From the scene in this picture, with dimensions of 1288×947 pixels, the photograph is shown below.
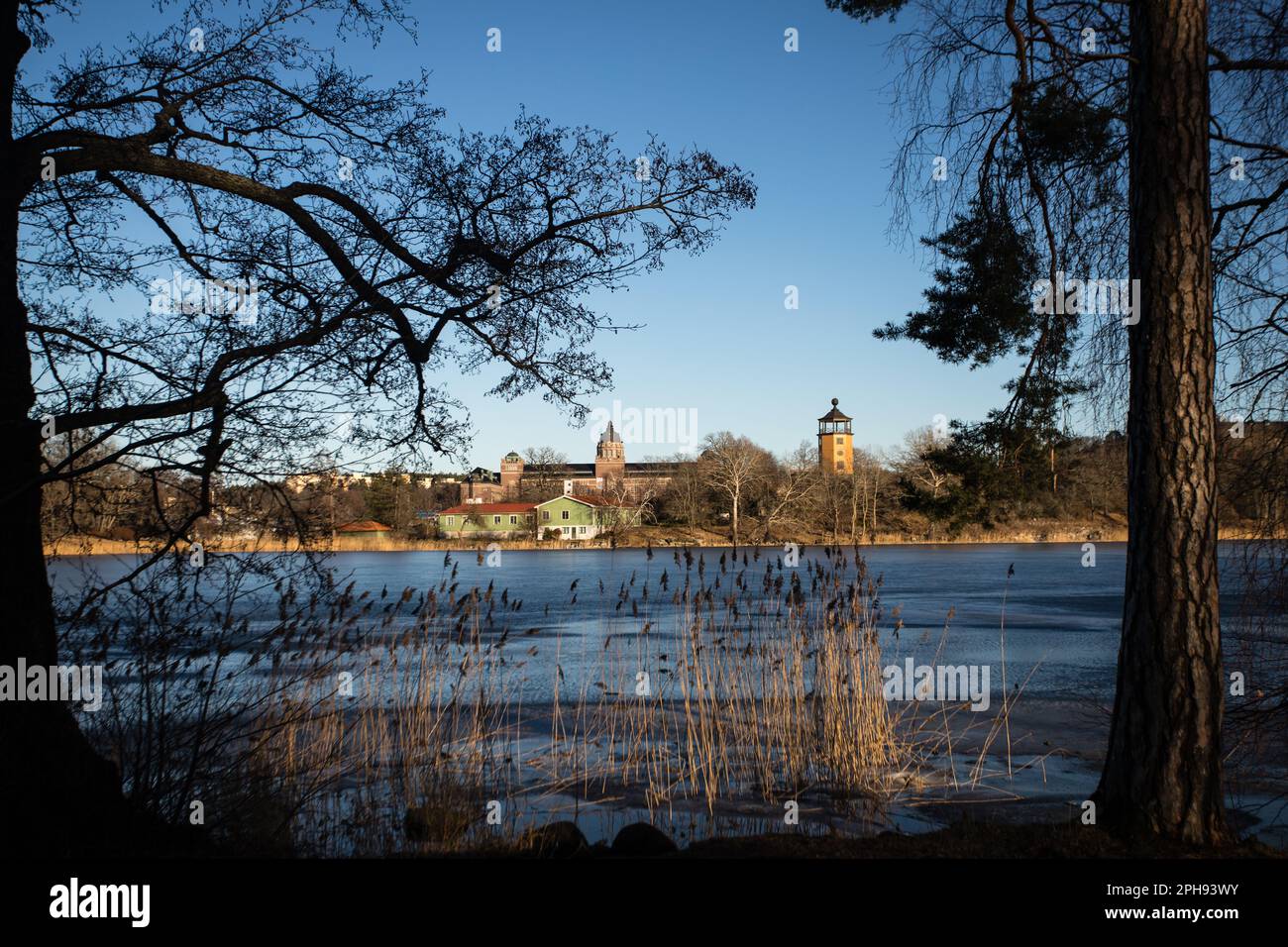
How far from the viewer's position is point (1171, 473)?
507 centimetres

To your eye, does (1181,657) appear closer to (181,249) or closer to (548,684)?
(181,249)

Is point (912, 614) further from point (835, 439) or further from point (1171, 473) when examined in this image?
point (835, 439)

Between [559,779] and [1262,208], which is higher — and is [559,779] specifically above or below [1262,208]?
below

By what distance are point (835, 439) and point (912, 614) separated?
74.0 meters

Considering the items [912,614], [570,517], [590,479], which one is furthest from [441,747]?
[590,479]

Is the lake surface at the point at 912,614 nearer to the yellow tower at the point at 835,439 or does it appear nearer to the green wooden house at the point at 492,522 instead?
the green wooden house at the point at 492,522

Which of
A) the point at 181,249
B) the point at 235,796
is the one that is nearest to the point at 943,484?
the point at 235,796

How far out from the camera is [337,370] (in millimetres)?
5730

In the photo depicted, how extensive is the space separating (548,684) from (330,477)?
749cm

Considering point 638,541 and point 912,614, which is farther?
point 638,541

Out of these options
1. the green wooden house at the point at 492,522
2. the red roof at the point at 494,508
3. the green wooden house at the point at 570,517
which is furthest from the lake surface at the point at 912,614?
the red roof at the point at 494,508
